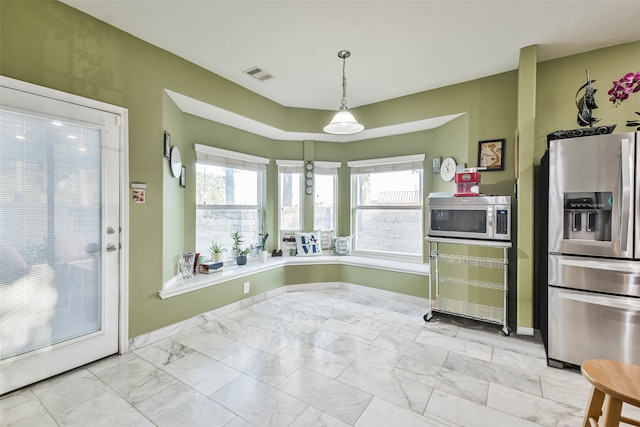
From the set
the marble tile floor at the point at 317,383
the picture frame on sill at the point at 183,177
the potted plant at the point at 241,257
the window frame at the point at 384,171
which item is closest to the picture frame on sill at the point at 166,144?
the picture frame on sill at the point at 183,177

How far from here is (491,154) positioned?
3.22 m

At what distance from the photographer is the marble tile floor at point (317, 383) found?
1743 millimetres

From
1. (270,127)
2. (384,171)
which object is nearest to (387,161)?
(384,171)

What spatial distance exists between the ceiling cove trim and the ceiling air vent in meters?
0.53

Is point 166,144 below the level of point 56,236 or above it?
above

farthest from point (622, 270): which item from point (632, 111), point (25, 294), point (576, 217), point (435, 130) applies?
point (25, 294)

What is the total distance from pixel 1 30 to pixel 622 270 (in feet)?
15.5

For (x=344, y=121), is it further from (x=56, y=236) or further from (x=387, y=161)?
(x=56, y=236)

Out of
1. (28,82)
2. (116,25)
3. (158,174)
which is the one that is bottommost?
(158,174)

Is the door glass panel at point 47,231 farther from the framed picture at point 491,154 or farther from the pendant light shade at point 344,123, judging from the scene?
the framed picture at point 491,154

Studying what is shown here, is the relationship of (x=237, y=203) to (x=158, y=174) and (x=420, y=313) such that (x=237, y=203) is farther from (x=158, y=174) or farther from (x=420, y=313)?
(x=420, y=313)

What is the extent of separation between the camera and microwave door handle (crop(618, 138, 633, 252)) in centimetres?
206

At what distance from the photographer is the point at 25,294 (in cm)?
199

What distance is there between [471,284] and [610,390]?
76.0 inches
